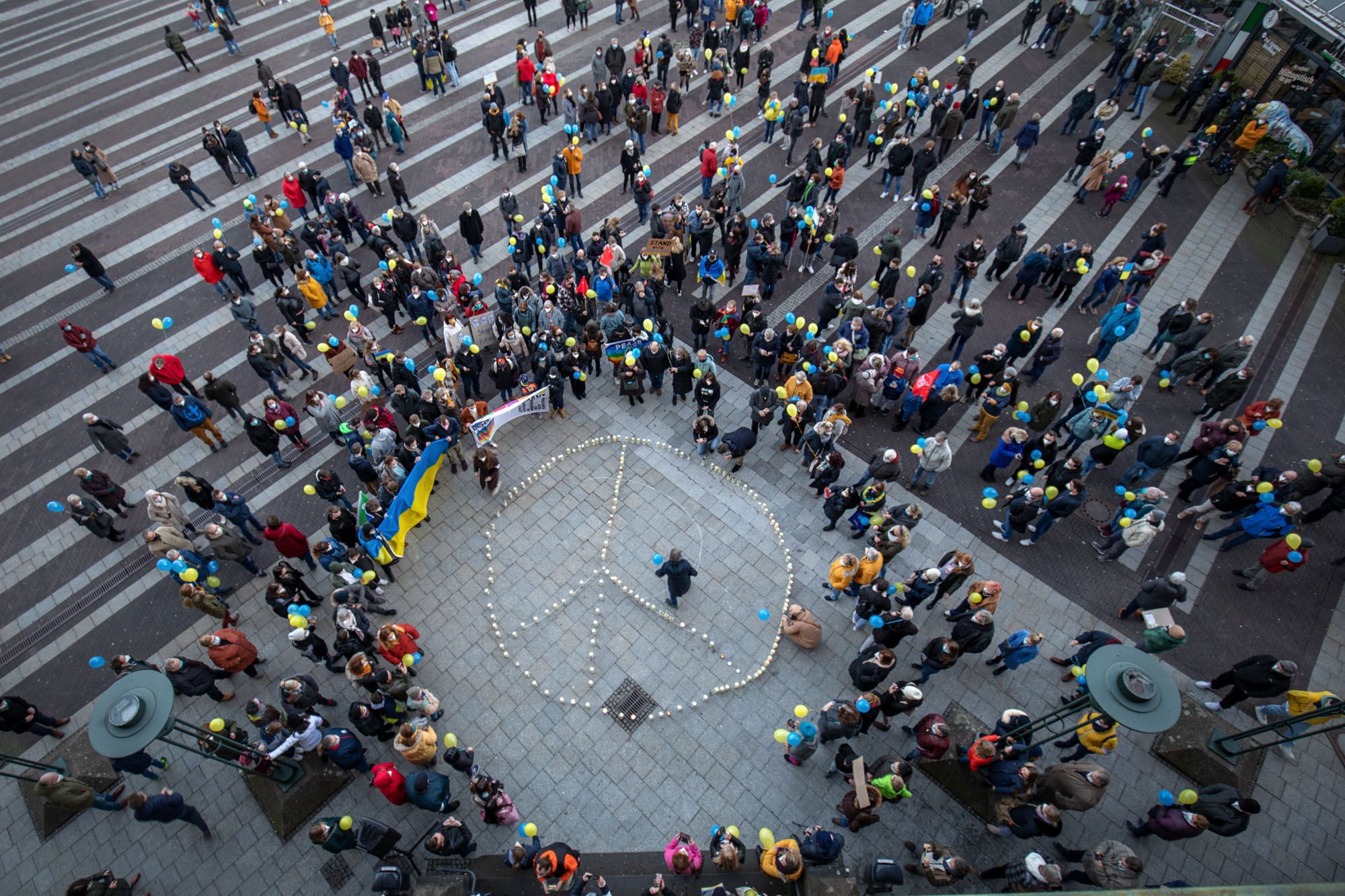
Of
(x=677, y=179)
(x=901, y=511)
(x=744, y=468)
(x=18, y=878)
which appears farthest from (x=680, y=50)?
(x=18, y=878)

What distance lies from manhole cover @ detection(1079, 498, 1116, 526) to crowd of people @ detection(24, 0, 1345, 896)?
0.88ft

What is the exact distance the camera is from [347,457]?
43.2 feet

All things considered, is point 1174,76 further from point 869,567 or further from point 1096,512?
point 869,567

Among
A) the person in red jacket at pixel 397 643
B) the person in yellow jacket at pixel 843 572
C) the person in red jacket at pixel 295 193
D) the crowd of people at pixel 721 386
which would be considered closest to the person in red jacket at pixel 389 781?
the crowd of people at pixel 721 386

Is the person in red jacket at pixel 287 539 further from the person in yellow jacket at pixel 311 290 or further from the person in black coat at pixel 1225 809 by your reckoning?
the person in black coat at pixel 1225 809

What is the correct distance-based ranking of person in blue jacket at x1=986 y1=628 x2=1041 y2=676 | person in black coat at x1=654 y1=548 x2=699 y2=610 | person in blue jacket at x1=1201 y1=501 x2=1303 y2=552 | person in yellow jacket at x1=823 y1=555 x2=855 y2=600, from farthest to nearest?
person in blue jacket at x1=1201 y1=501 x2=1303 y2=552
person in yellow jacket at x1=823 y1=555 x2=855 y2=600
person in black coat at x1=654 y1=548 x2=699 y2=610
person in blue jacket at x1=986 y1=628 x2=1041 y2=676

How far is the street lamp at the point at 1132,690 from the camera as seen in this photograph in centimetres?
590

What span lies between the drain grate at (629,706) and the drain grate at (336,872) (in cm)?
399

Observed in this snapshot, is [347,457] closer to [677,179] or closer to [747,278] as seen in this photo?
[747,278]

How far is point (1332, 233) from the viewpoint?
16453mm

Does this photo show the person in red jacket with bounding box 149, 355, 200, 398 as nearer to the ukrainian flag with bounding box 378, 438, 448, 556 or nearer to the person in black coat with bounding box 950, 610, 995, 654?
the ukrainian flag with bounding box 378, 438, 448, 556

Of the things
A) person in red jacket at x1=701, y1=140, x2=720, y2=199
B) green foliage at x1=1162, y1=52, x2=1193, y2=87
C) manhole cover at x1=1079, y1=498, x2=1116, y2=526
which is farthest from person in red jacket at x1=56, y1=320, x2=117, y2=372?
green foliage at x1=1162, y1=52, x2=1193, y2=87

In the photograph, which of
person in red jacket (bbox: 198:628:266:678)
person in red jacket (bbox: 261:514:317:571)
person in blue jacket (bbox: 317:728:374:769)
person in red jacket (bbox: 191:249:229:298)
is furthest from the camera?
person in red jacket (bbox: 191:249:229:298)

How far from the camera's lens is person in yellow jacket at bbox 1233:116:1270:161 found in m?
17.8
